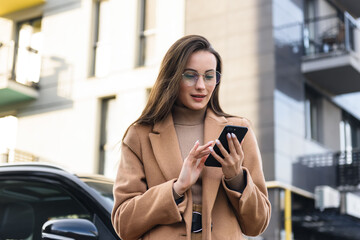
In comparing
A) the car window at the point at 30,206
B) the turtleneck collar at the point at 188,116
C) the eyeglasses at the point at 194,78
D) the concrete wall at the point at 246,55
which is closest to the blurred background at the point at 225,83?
the concrete wall at the point at 246,55

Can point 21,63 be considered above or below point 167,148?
above

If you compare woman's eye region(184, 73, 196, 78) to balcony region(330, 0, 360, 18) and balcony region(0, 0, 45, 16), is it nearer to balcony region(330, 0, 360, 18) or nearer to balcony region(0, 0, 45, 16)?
balcony region(330, 0, 360, 18)

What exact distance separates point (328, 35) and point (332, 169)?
3.53 metres

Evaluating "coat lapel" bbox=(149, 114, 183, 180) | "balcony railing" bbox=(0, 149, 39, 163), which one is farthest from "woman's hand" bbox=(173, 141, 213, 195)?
"balcony railing" bbox=(0, 149, 39, 163)

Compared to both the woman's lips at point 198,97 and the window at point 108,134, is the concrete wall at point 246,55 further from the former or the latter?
the woman's lips at point 198,97

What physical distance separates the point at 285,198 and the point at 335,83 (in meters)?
4.18

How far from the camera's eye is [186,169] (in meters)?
2.23

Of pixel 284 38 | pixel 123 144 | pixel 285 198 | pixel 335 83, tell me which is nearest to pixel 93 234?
pixel 123 144

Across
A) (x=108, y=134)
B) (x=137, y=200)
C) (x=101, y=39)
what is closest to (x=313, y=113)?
(x=108, y=134)

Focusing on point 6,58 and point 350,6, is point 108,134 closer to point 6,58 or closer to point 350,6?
point 6,58

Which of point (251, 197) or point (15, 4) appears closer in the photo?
point (251, 197)

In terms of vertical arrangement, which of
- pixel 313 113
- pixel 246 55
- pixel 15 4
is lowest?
pixel 313 113

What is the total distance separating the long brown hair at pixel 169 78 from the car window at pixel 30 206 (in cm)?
95

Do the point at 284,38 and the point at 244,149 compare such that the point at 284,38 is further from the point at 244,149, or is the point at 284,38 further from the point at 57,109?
the point at 244,149
